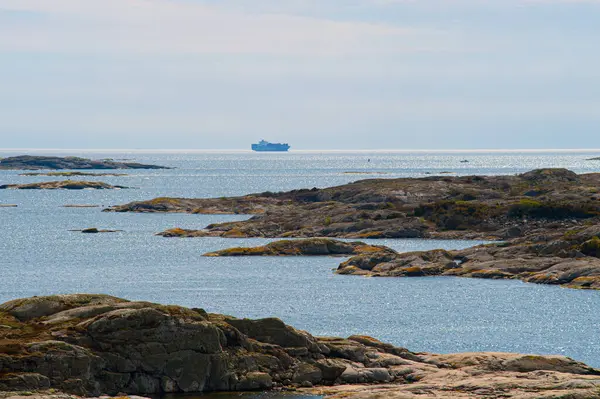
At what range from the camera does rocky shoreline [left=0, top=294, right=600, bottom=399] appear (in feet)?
127

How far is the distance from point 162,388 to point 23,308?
7.23m

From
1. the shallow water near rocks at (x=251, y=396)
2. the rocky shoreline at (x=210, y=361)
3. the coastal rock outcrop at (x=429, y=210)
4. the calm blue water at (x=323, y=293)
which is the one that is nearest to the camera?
the rocky shoreline at (x=210, y=361)

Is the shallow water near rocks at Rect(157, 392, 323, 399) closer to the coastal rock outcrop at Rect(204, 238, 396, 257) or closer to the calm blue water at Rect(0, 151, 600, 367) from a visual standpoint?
the calm blue water at Rect(0, 151, 600, 367)

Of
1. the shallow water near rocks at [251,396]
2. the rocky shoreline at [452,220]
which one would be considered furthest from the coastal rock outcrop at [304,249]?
the shallow water near rocks at [251,396]

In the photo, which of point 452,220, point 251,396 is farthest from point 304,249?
point 251,396

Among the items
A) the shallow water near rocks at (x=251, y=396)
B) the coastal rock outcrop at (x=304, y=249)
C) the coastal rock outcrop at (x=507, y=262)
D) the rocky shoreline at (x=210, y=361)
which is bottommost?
the coastal rock outcrop at (x=304, y=249)

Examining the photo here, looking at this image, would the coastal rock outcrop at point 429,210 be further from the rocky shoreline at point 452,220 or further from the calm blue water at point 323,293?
the calm blue water at point 323,293

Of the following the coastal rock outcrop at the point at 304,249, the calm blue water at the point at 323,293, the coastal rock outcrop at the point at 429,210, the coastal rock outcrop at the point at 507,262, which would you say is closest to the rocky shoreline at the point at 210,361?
the calm blue water at the point at 323,293

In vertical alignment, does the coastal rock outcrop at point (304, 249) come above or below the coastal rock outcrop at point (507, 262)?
below

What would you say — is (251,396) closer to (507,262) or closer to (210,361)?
(210,361)

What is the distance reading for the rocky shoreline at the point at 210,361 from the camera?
3866 cm

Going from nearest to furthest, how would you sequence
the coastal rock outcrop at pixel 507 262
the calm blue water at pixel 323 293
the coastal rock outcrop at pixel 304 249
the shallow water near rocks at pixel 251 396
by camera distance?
the shallow water near rocks at pixel 251 396 → the calm blue water at pixel 323 293 → the coastal rock outcrop at pixel 507 262 → the coastal rock outcrop at pixel 304 249

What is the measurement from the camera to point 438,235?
5231 inches

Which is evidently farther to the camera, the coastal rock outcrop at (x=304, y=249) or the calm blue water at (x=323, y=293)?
the coastal rock outcrop at (x=304, y=249)
